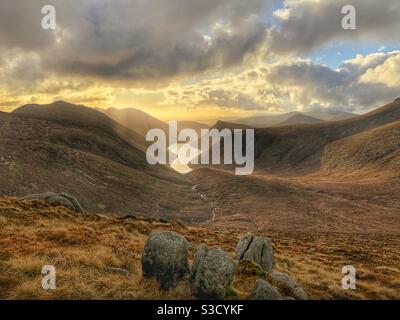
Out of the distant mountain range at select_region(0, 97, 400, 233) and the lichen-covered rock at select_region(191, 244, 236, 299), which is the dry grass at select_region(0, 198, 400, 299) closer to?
the lichen-covered rock at select_region(191, 244, 236, 299)

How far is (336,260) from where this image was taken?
121ft

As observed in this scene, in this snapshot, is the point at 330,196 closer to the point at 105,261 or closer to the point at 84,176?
the point at 84,176

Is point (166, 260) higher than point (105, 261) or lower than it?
higher

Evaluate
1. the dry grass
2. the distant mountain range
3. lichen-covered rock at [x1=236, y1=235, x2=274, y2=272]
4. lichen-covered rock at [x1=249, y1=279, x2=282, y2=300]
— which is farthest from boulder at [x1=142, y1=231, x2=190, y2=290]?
the distant mountain range

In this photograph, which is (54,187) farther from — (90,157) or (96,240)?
(96,240)

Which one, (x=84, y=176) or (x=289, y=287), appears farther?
(x=84, y=176)

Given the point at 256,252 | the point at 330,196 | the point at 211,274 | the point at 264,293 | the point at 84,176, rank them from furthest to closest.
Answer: the point at 330,196, the point at 84,176, the point at 256,252, the point at 211,274, the point at 264,293

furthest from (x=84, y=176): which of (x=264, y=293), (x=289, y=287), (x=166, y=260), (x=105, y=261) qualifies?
(x=264, y=293)

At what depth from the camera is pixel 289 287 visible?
62.7 ft

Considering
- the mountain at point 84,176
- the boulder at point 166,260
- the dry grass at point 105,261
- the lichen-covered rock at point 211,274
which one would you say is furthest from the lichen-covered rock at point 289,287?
the mountain at point 84,176

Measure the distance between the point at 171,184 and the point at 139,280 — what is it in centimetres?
10209

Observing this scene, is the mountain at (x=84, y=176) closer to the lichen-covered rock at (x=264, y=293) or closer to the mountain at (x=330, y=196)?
the mountain at (x=330, y=196)

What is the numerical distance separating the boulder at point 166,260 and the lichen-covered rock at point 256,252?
6.89 metres

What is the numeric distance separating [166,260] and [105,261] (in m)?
4.98
